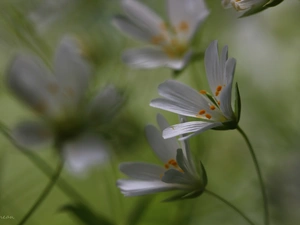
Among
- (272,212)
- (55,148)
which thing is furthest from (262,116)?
(55,148)

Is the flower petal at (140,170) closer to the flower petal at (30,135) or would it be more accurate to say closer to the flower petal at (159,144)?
the flower petal at (159,144)

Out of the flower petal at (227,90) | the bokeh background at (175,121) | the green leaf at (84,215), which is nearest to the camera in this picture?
the flower petal at (227,90)

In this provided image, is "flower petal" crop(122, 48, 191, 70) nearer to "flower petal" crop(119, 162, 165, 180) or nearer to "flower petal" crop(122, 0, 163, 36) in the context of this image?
"flower petal" crop(122, 0, 163, 36)

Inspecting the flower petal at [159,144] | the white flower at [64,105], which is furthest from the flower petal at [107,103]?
the flower petal at [159,144]

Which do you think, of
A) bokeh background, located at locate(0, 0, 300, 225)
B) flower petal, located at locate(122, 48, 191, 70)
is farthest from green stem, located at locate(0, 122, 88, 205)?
flower petal, located at locate(122, 48, 191, 70)

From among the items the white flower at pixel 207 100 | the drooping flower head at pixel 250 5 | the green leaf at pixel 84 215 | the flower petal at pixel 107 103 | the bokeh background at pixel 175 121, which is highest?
the drooping flower head at pixel 250 5

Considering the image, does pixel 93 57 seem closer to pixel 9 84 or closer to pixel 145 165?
pixel 9 84
